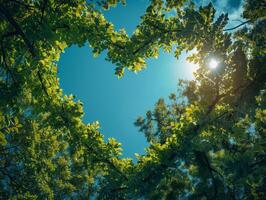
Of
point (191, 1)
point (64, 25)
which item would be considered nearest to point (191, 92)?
point (191, 1)

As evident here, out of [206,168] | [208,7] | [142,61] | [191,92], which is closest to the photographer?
[208,7]

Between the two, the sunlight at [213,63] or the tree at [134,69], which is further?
the sunlight at [213,63]

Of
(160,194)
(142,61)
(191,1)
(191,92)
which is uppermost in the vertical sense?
(191,92)

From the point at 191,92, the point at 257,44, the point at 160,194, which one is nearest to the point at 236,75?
the point at 257,44

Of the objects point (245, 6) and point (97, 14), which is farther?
point (245, 6)

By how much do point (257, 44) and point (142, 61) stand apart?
322 centimetres

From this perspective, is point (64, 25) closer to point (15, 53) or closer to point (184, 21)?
point (15, 53)

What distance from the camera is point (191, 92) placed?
1808 cm

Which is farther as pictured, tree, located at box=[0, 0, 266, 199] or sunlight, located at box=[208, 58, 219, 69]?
sunlight, located at box=[208, 58, 219, 69]

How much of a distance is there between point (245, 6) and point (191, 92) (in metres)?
9.64

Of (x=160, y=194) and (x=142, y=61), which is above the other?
(x=142, y=61)

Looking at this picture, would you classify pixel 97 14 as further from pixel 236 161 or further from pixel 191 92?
pixel 191 92

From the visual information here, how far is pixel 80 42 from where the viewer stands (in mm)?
7570

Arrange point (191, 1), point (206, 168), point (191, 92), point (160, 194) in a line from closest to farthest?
point (191, 1) → point (160, 194) → point (206, 168) → point (191, 92)
